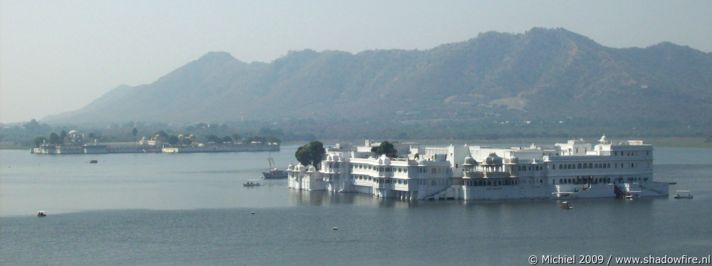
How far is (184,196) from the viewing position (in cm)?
4281

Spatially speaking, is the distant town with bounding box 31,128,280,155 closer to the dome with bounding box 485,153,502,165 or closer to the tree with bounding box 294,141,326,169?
the tree with bounding box 294,141,326,169

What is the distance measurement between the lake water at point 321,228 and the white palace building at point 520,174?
2.65 ft

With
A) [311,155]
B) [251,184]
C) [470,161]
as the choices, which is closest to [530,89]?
[311,155]

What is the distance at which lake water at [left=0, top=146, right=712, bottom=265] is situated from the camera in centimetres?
2641

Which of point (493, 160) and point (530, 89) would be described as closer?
point (493, 160)

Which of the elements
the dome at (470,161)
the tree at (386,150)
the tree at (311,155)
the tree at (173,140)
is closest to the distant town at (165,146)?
the tree at (173,140)

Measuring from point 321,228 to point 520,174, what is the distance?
8811 mm

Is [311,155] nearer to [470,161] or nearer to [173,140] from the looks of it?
[470,161]

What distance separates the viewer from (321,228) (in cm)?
3116

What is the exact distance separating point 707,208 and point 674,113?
4352 inches

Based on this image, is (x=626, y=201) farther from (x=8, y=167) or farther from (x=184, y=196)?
(x=8, y=167)

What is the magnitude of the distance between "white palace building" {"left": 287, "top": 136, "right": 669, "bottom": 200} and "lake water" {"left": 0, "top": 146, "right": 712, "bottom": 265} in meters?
0.81

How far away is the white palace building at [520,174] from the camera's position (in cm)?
3762

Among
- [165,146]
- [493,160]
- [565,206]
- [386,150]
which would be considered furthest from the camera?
[165,146]
